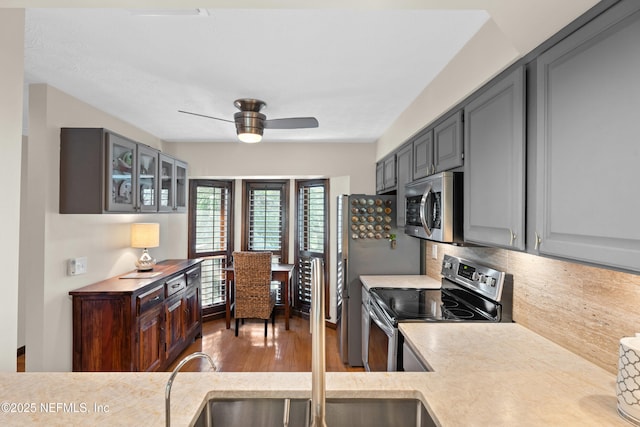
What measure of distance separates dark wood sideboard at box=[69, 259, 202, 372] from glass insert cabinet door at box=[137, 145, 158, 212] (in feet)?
2.28

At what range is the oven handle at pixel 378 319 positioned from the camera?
7.00 ft

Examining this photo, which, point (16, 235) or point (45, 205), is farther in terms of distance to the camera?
point (45, 205)

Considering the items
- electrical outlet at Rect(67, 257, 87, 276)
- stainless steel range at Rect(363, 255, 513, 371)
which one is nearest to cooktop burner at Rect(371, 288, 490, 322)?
stainless steel range at Rect(363, 255, 513, 371)

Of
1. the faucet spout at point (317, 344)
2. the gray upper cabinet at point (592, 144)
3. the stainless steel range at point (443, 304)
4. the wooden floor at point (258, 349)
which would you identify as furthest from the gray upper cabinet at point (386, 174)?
the faucet spout at point (317, 344)

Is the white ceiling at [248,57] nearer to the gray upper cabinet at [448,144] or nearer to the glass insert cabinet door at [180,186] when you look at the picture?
the gray upper cabinet at [448,144]

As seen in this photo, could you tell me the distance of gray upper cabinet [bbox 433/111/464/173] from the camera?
1.93 metres

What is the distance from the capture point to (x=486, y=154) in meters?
1.63

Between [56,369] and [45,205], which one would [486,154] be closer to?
[45,205]

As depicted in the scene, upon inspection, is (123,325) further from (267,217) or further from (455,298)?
(267,217)

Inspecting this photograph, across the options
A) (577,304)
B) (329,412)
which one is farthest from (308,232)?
(329,412)

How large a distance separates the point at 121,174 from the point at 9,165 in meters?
1.63

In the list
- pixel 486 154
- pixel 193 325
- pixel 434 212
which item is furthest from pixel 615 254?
pixel 193 325

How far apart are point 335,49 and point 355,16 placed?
33 centimetres

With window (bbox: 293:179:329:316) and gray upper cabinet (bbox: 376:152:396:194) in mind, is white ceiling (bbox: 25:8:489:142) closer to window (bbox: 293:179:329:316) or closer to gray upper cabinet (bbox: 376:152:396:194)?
gray upper cabinet (bbox: 376:152:396:194)
